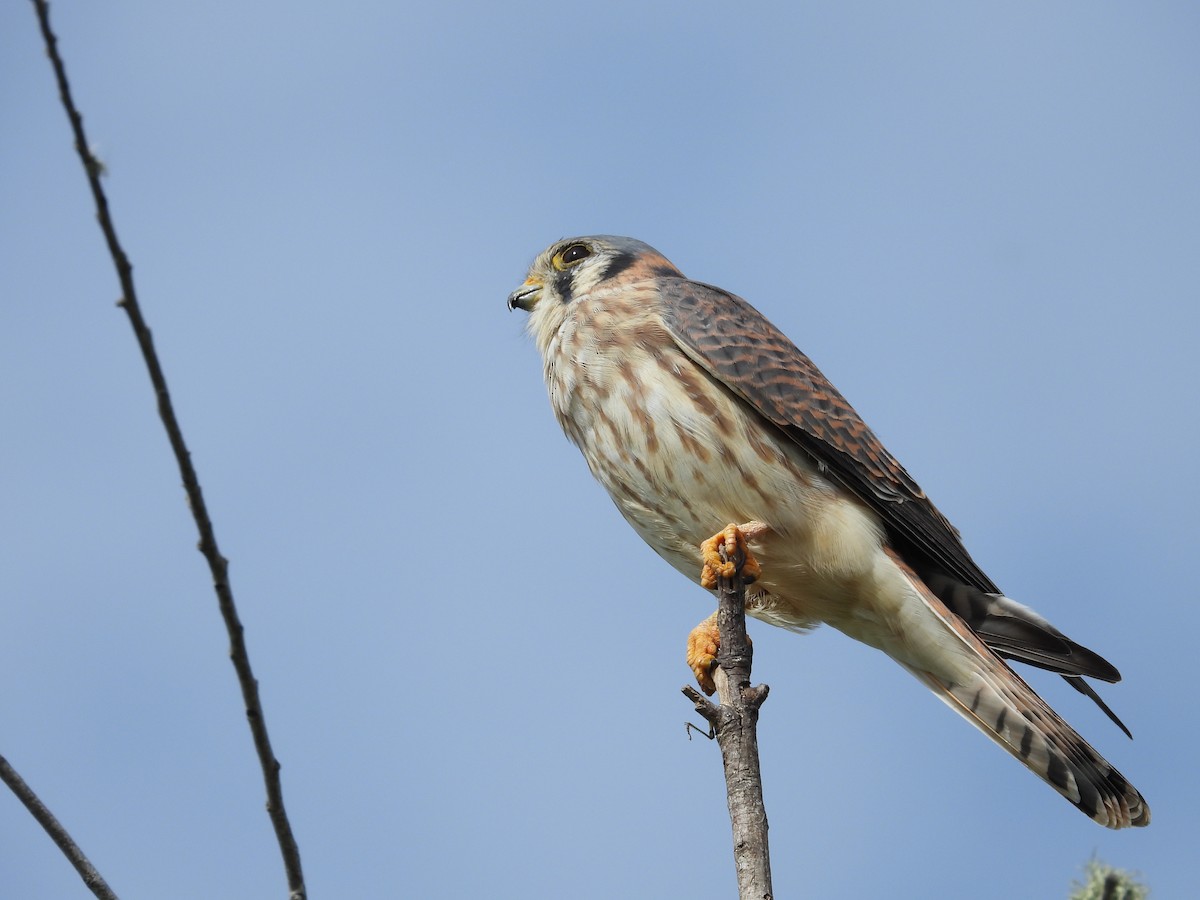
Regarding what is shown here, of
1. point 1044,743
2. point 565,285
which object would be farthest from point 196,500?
point 565,285

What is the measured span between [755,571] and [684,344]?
2.69 ft

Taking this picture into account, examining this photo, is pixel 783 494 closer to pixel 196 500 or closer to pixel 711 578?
pixel 711 578

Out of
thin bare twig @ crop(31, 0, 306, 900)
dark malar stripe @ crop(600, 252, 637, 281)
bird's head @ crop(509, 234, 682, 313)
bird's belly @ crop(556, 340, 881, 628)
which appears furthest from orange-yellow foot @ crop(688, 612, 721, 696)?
thin bare twig @ crop(31, 0, 306, 900)

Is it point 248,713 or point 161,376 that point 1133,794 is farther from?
point 161,376

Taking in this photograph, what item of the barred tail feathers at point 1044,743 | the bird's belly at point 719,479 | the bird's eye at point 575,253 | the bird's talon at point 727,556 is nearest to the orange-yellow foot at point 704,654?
the bird's talon at point 727,556

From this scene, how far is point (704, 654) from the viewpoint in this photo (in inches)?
149

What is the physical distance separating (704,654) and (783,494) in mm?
611

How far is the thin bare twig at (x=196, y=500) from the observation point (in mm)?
1532

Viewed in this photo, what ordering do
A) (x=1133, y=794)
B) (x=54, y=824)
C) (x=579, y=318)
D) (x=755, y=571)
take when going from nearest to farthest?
(x=54, y=824)
(x=1133, y=794)
(x=755, y=571)
(x=579, y=318)

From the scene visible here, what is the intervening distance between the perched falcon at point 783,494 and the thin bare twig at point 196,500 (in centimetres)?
223

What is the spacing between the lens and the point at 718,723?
9.73 feet

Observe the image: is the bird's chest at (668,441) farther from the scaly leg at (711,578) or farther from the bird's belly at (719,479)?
the scaly leg at (711,578)

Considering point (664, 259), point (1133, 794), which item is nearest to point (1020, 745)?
point (1133, 794)

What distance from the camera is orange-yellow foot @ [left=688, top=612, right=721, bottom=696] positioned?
12.4 feet
